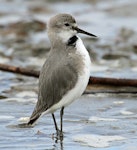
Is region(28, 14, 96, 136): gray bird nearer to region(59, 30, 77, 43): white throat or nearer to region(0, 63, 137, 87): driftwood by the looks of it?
region(59, 30, 77, 43): white throat

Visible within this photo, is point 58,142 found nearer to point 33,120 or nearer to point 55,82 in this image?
point 33,120

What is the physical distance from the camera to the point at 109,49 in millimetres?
10789

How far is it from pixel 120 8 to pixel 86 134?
25.3ft

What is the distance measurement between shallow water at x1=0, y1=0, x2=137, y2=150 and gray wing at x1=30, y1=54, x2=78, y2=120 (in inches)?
13.9

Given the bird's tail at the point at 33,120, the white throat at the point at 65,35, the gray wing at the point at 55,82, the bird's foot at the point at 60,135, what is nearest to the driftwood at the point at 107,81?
the white throat at the point at 65,35

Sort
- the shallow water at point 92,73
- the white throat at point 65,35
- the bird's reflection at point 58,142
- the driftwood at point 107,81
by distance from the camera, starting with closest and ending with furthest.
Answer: the bird's reflection at point 58,142 < the shallow water at point 92,73 < the white throat at point 65,35 < the driftwood at point 107,81

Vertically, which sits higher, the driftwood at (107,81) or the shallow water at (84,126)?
the driftwood at (107,81)

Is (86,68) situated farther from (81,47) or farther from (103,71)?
(103,71)

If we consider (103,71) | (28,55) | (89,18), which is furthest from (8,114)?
(89,18)

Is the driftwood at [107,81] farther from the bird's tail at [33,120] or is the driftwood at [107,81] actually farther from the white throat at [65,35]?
the bird's tail at [33,120]

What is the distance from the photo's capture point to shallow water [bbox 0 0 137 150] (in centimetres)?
613

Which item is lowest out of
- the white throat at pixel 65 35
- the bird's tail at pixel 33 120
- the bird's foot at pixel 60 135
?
the bird's foot at pixel 60 135

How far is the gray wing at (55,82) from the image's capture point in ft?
20.7

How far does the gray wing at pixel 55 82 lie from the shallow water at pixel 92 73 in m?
0.35
